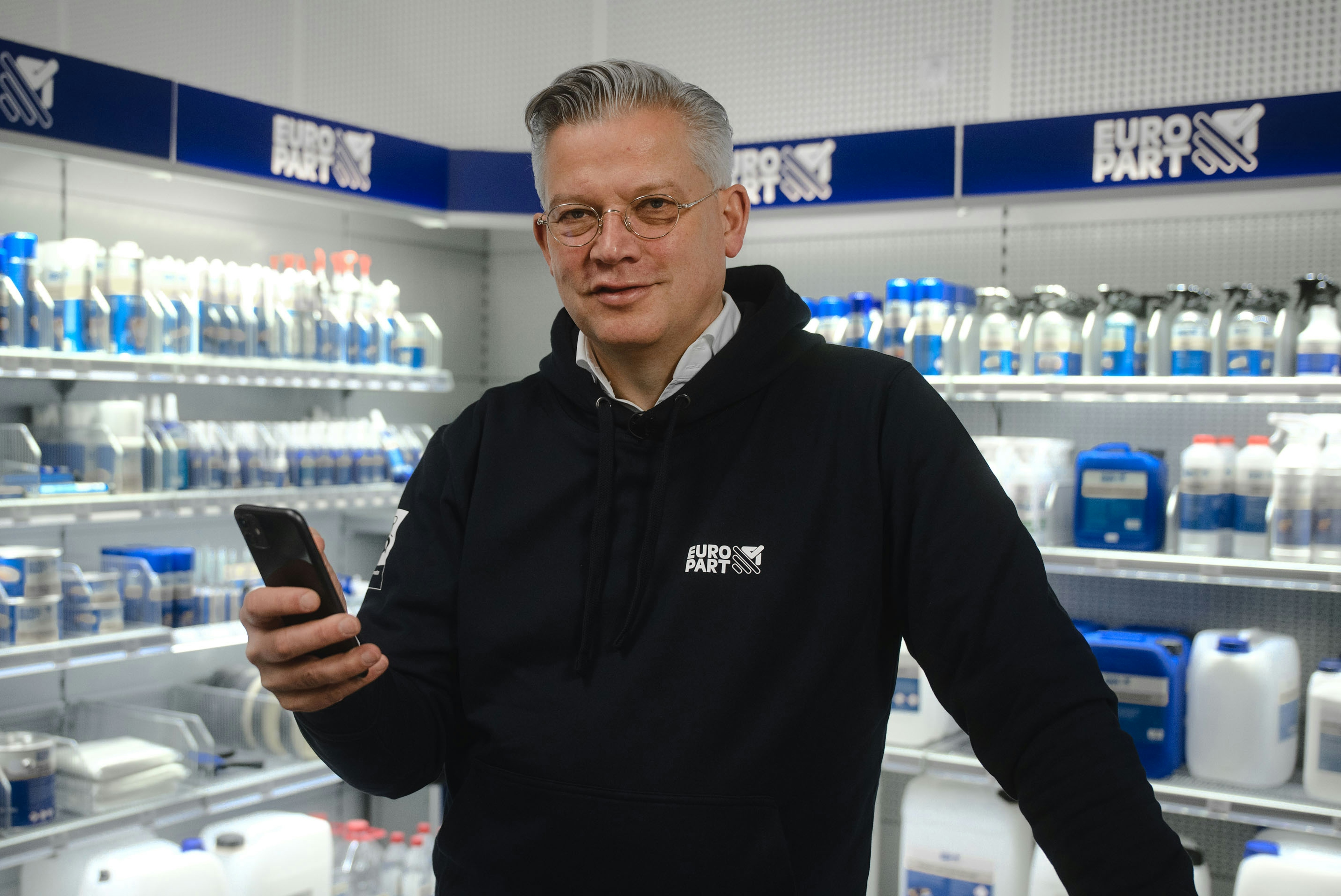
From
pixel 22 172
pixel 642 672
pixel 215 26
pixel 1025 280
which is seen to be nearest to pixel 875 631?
pixel 642 672

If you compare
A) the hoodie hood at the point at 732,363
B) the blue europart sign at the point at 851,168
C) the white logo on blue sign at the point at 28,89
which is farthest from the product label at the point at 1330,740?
the white logo on blue sign at the point at 28,89

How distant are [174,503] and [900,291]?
2.37 metres

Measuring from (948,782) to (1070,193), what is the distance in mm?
1916

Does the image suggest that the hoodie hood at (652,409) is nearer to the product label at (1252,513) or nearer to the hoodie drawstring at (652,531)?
the hoodie drawstring at (652,531)

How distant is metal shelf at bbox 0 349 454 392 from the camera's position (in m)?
3.00

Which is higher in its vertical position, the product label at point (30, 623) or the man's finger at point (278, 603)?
the man's finger at point (278, 603)

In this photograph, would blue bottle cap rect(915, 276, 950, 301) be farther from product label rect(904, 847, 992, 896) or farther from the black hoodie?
the black hoodie

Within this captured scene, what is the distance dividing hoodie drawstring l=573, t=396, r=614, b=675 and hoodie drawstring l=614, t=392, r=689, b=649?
32mm

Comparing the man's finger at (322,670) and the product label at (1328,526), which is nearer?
the man's finger at (322,670)

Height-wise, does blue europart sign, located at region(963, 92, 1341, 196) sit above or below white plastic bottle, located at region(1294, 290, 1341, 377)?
above

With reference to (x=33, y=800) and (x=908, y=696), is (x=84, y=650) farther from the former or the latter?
(x=908, y=696)

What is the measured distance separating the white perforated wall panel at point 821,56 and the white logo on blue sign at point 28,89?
2195 mm

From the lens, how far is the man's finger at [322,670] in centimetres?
108

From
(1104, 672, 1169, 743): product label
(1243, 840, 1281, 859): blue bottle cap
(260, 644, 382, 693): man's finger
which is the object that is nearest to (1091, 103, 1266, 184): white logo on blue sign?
(1104, 672, 1169, 743): product label
